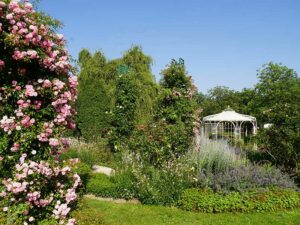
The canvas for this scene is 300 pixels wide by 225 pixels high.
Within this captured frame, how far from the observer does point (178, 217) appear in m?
5.80

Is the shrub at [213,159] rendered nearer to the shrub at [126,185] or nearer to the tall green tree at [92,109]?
the shrub at [126,185]

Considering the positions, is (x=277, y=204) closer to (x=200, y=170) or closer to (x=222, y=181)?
(x=222, y=181)

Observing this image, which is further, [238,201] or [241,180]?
[241,180]

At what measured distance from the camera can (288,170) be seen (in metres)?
8.36

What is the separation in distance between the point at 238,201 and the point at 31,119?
13.2 ft

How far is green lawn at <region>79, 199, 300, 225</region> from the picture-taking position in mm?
5570

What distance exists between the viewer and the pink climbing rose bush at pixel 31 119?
4.32 m

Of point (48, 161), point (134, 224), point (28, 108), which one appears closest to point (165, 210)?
point (134, 224)

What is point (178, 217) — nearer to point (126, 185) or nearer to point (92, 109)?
point (126, 185)

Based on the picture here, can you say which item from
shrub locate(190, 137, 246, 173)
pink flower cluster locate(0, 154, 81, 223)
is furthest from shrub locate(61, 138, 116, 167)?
pink flower cluster locate(0, 154, 81, 223)

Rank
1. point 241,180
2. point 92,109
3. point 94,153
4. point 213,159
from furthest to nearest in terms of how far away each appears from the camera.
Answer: point 92,109 < point 94,153 < point 213,159 < point 241,180

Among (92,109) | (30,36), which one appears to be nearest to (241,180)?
(30,36)

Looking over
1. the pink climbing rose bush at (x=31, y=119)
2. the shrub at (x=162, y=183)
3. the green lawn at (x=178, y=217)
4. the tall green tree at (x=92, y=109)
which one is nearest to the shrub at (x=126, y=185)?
the shrub at (x=162, y=183)

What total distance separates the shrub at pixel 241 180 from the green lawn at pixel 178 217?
0.63m
